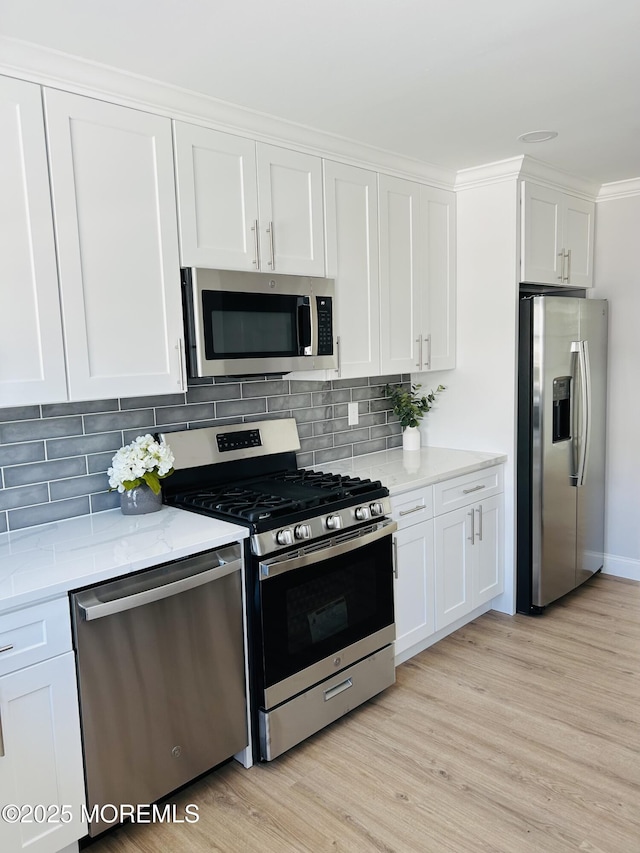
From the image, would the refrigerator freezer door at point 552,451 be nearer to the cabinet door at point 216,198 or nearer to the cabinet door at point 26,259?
the cabinet door at point 216,198

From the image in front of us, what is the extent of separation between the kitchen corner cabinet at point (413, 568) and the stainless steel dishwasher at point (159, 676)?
0.91m

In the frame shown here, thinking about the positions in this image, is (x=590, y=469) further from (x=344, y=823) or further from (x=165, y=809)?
(x=165, y=809)

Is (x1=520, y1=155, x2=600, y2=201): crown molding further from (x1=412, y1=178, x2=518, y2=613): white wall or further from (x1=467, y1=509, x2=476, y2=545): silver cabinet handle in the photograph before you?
(x1=467, y1=509, x2=476, y2=545): silver cabinet handle

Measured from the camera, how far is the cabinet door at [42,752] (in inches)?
67.1

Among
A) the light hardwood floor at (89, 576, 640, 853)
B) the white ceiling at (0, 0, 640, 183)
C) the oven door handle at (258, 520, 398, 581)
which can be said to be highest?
the white ceiling at (0, 0, 640, 183)

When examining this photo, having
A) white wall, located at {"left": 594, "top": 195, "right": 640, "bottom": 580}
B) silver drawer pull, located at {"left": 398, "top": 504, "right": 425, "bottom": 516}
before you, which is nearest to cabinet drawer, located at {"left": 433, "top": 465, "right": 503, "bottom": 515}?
silver drawer pull, located at {"left": 398, "top": 504, "right": 425, "bottom": 516}

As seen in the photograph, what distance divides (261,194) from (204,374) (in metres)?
0.79

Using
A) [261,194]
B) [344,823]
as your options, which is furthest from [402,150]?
[344,823]

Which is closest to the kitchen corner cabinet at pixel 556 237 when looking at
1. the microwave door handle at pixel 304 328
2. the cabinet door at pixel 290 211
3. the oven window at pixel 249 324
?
the cabinet door at pixel 290 211

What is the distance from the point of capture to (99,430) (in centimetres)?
251

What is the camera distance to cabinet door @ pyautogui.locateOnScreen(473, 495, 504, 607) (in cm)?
341

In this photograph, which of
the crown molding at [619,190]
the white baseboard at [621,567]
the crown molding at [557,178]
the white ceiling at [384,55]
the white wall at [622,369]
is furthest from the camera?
the white baseboard at [621,567]

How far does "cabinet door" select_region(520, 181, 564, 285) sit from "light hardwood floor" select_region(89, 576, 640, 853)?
2.00 meters

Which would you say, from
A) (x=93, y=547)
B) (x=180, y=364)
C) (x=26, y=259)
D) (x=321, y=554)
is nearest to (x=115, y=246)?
(x=26, y=259)
